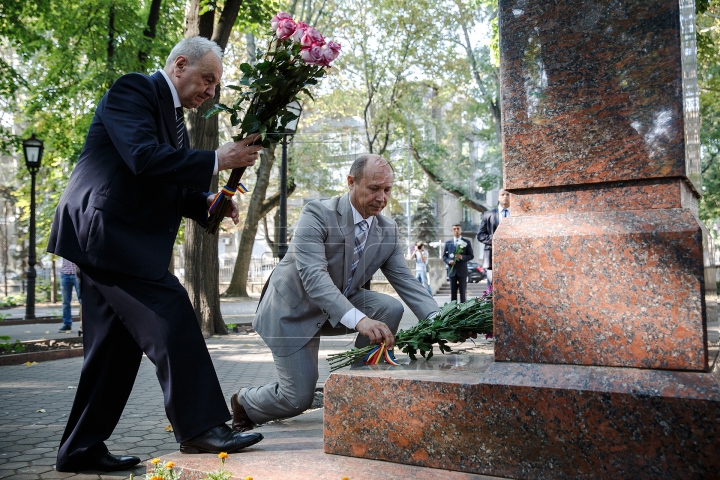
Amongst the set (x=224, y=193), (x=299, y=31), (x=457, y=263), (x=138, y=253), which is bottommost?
(x=457, y=263)

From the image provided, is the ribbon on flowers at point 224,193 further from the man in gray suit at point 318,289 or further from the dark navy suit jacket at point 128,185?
the man in gray suit at point 318,289

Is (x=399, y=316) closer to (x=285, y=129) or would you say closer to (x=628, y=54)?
(x=285, y=129)

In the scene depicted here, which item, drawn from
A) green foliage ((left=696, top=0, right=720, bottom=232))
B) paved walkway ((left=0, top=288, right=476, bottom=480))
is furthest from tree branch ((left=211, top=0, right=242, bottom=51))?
green foliage ((left=696, top=0, right=720, bottom=232))

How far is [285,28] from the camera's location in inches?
142

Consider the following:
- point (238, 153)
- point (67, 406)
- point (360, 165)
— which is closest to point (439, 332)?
point (360, 165)

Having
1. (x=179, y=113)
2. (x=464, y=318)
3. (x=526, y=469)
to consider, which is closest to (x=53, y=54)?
(x=179, y=113)

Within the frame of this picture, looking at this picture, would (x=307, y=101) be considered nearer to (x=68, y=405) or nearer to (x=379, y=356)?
(x=68, y=405)

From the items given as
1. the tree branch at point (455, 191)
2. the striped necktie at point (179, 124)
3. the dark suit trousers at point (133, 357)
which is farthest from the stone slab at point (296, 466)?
the tree branch at point (455, 191)

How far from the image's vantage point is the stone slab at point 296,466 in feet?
9.18

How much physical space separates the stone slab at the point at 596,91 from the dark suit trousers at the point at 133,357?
5.74ft

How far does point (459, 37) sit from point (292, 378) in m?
27.6

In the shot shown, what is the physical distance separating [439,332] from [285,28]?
6.19ft

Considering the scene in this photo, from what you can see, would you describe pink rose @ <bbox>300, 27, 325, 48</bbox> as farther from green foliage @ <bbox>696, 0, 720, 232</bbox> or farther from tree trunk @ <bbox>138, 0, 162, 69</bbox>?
green foliage @ <bbox>696, 0, 720, 232</bbox>

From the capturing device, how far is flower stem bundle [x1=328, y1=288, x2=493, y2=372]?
3.71 meters
